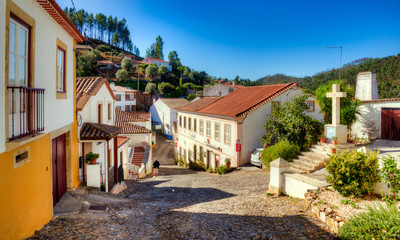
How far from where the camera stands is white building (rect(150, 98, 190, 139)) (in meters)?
46.8

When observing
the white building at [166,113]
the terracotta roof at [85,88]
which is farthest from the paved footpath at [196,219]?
the white building at [166,113]

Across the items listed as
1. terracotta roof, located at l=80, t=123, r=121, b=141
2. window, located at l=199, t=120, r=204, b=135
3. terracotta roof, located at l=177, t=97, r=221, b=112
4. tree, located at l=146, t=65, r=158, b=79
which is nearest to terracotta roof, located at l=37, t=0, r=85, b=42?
terracotta roof, located at l=80, t=123, r=121, b=141

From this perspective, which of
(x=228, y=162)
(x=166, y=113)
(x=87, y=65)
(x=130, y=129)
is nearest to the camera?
(x=228, y=162)

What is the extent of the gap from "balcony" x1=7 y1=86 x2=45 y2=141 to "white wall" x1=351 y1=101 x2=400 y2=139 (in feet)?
56.3

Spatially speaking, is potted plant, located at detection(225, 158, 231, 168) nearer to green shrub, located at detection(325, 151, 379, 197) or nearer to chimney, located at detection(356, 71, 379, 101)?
chimney, located at detection(356, 71, 379, 101)

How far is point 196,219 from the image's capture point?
8.12m

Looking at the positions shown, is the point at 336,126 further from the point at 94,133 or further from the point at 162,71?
the point at 162,71

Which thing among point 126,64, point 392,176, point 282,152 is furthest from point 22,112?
point 126,64

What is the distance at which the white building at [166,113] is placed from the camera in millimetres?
46800

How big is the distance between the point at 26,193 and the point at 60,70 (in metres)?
4.34

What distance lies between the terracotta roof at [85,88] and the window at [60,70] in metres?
2.20

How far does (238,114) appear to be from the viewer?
59.6 feet

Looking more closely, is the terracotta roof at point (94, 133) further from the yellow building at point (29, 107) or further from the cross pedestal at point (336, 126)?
the cross pedestal at point (336, 126)

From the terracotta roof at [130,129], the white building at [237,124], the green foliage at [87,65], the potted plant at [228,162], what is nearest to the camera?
the white building at [237,124]
